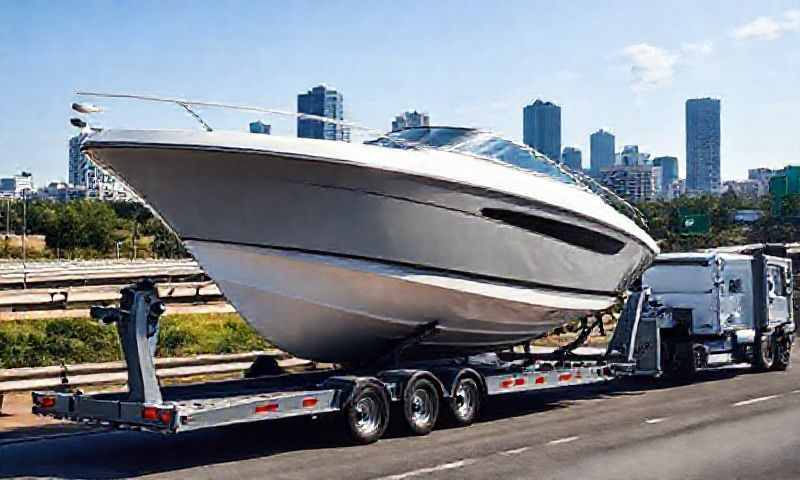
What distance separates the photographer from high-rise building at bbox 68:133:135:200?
35.6ft

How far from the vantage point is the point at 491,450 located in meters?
11.0

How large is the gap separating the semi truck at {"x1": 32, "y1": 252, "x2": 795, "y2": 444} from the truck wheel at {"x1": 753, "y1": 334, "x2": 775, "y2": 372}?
0.03 metres

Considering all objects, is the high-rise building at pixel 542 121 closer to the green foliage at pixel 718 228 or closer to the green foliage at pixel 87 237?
the green foliage at pixel 718 228

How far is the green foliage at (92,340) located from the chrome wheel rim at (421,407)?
8851mm

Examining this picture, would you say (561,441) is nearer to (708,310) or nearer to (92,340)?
(708,310)

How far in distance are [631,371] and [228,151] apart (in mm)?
7782

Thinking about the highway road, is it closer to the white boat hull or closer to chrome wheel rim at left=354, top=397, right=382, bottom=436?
chrome wheel rim at left=354, top=397, right=382, bottom=436

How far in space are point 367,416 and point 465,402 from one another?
1.75 meters

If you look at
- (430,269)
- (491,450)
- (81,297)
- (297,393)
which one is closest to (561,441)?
(491,450)

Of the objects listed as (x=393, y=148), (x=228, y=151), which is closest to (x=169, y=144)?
(x=228, y=151)

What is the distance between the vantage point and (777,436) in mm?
11969

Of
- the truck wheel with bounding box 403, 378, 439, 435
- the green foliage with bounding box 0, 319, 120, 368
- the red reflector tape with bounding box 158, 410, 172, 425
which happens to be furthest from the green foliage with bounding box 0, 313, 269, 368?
the red reflector tape with bounding box 158, 410, 172, 425

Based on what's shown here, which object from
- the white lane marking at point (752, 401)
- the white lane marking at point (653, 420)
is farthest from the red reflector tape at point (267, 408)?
the white lane marking at point (752, 401)

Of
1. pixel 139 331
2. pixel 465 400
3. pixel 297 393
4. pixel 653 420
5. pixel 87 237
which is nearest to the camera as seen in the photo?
pixel 139 331
